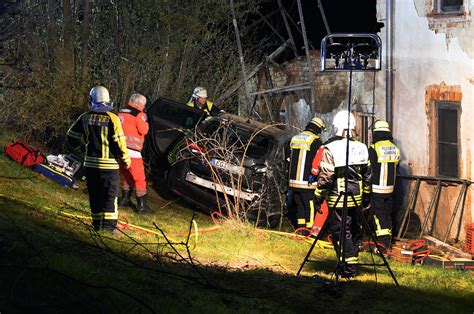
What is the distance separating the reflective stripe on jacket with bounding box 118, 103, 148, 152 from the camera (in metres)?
14.6

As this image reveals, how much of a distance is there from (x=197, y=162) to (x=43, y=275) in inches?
302

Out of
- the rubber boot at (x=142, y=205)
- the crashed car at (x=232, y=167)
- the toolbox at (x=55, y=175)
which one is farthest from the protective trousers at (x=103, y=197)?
the toolbox at (x=55, y=175)

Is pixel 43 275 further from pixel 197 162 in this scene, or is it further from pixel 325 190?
pixel 197 162

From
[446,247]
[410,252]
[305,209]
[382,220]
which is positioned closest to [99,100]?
[305,209]

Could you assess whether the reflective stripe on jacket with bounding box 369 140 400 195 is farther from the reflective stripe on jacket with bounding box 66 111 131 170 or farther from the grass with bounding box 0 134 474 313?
the reflective stripe on jacket with bounding box 66 111 131 170

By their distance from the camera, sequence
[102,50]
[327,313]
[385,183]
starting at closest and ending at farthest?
[327,313]
[385,183]
[102,50]

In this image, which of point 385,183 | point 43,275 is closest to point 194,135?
point 385,183

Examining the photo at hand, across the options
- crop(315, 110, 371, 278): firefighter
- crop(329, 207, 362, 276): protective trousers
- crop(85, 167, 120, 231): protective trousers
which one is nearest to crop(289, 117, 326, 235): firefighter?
crop(85, 167, 120, 231): protective trousers

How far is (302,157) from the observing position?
47.3 feet

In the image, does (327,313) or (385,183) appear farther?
(385,183)

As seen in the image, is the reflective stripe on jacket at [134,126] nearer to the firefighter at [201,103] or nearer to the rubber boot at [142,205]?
the rubber boot at [142,205]

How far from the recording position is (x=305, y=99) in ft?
73.3

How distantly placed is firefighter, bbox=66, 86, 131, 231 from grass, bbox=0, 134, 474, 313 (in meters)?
0.41

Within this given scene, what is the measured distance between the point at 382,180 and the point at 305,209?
Answer: 4.44 ft
